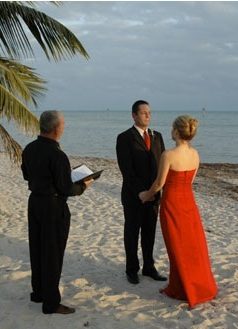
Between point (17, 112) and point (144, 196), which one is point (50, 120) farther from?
point (17, 112)

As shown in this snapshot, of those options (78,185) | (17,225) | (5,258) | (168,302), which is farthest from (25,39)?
(168,302)

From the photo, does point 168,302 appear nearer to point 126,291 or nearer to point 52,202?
point 126,291

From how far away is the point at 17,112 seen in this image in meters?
7.77

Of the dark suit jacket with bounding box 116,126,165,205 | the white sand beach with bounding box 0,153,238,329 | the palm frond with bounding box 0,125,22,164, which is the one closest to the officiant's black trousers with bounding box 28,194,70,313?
the white sand beach with bounding box 0,153,238,329

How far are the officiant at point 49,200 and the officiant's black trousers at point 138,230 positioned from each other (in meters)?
1.01

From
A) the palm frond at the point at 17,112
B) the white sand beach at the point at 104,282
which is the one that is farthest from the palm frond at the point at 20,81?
the white sand beach at the point at 104,282

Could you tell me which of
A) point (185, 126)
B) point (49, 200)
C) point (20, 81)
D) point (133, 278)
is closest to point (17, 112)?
point (20, 81)

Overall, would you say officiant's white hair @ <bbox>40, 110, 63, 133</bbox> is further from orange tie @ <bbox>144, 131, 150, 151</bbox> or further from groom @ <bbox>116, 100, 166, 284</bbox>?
orange tie @ <bbox>144, 131, 150, 151</bbox>

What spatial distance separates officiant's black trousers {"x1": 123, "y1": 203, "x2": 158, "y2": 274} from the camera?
520cm

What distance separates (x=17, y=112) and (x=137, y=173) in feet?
11.2

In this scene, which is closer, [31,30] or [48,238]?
[48,238]

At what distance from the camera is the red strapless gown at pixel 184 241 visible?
4.54 meters

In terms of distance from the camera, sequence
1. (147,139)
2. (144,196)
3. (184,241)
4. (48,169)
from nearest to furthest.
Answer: (48,169) < (184,241) < (144,196) < (147,139)

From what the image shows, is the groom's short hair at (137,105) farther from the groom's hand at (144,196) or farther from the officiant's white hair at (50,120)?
the officiant's white hair at (50,120)
